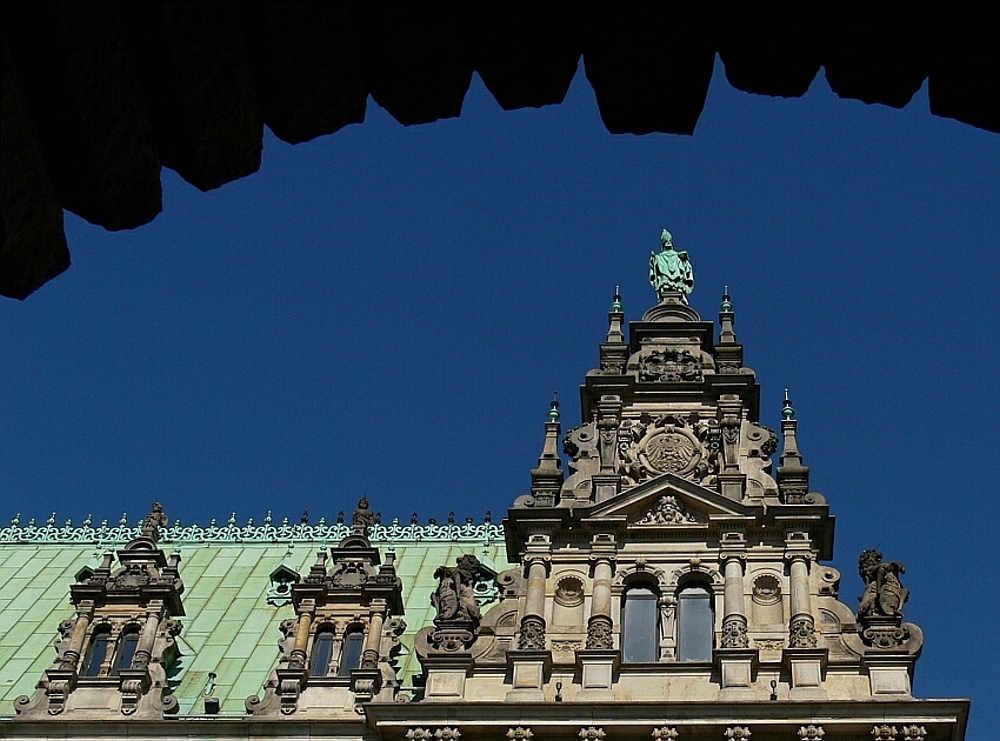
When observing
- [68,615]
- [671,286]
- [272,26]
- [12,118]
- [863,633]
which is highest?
[671,286]

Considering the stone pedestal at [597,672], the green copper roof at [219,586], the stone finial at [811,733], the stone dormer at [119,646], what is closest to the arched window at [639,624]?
the stone pedestal at [597,672]

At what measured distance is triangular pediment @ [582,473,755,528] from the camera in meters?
21.0

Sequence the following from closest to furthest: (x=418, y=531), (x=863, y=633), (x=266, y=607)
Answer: (x=863, y=633) → (x=266, y=607) → (x=418, y=531)

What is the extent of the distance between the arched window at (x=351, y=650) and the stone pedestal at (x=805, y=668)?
664 cm

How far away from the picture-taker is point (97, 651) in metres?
22.0

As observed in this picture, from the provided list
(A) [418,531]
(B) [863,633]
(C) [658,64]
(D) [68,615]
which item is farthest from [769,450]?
(C) [658,64]

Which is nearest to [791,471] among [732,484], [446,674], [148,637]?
[732,484]

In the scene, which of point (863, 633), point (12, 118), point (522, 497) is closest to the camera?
point (12, 118)

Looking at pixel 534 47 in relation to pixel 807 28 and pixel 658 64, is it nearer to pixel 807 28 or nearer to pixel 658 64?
pixel 658 64

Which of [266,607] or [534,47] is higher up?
[266,607]

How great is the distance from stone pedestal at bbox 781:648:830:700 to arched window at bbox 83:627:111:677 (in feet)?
34.8

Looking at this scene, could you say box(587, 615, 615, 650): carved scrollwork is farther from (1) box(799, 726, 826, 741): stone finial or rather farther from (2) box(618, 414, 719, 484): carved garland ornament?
(2) box(618, 414, 719, 484): carved garland ornament

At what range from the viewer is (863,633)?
1938cm

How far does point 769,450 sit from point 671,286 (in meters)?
5.18
